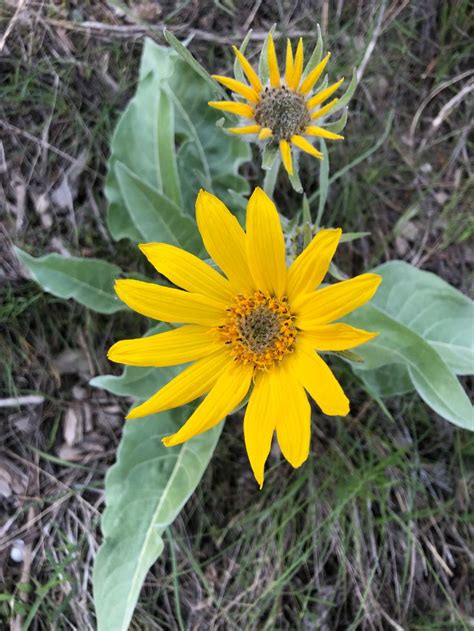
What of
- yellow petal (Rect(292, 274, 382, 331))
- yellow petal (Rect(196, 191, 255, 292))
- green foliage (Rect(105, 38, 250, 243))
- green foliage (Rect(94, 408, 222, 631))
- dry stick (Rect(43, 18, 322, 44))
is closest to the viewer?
yellow petal (Rect(292, 274, 382, 331))

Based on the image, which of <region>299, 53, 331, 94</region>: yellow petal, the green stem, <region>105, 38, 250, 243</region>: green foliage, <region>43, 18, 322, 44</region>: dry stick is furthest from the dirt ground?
<region>299, 53, 331, 94</region>: yellow petal

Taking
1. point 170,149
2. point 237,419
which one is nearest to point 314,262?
point 170,149

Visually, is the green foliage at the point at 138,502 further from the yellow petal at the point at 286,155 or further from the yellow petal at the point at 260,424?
the yellow petal at the point at 286,155

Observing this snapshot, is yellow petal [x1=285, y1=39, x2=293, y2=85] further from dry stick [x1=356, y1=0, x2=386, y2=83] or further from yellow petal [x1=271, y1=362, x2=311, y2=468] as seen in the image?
dry stick [x1=356, y1=0, x2=386, y2=83]

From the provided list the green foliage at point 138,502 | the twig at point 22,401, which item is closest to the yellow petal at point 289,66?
the green foliage at point 138,502

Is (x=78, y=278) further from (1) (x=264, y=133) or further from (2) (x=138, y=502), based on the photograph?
(1) (x=264, y=133)

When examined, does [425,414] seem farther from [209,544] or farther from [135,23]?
[135,23]

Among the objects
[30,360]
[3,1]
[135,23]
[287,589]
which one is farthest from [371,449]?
[3,1]
